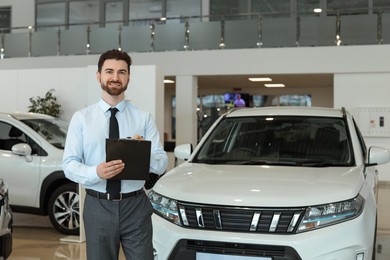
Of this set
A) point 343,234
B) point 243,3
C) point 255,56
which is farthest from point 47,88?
point 343,234

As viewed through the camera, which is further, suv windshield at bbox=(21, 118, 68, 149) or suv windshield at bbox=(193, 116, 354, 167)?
suv windshield at bbox=(21, 118, 68, 149)

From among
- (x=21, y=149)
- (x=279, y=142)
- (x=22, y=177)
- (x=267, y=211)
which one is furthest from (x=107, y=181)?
(x=22, y=177)

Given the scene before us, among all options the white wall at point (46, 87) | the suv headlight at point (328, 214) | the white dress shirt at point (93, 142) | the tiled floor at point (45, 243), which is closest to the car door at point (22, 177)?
the tiled floor at point (45, 243)

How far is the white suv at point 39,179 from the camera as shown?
20.3 feet

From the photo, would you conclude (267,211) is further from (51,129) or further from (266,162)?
(51,129)

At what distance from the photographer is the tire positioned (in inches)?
243

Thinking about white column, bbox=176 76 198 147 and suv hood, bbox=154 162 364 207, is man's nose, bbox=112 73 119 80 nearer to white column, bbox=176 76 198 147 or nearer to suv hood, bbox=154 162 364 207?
suv hood, bbox=154 162 364 207

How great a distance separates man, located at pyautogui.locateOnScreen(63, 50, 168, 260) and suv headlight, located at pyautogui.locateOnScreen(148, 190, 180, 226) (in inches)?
22.2

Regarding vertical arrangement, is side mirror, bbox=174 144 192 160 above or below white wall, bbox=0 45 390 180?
below

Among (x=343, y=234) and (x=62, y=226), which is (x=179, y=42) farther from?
(x=343, y=234)

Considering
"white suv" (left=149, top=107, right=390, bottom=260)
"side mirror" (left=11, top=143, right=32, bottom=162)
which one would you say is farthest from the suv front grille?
"side mirror" (left=11, top=143, right=32, bottom=162)

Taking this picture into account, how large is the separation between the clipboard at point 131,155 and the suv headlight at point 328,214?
1.08 m

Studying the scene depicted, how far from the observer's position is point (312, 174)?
11.5 feet

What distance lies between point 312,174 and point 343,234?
595 mm
